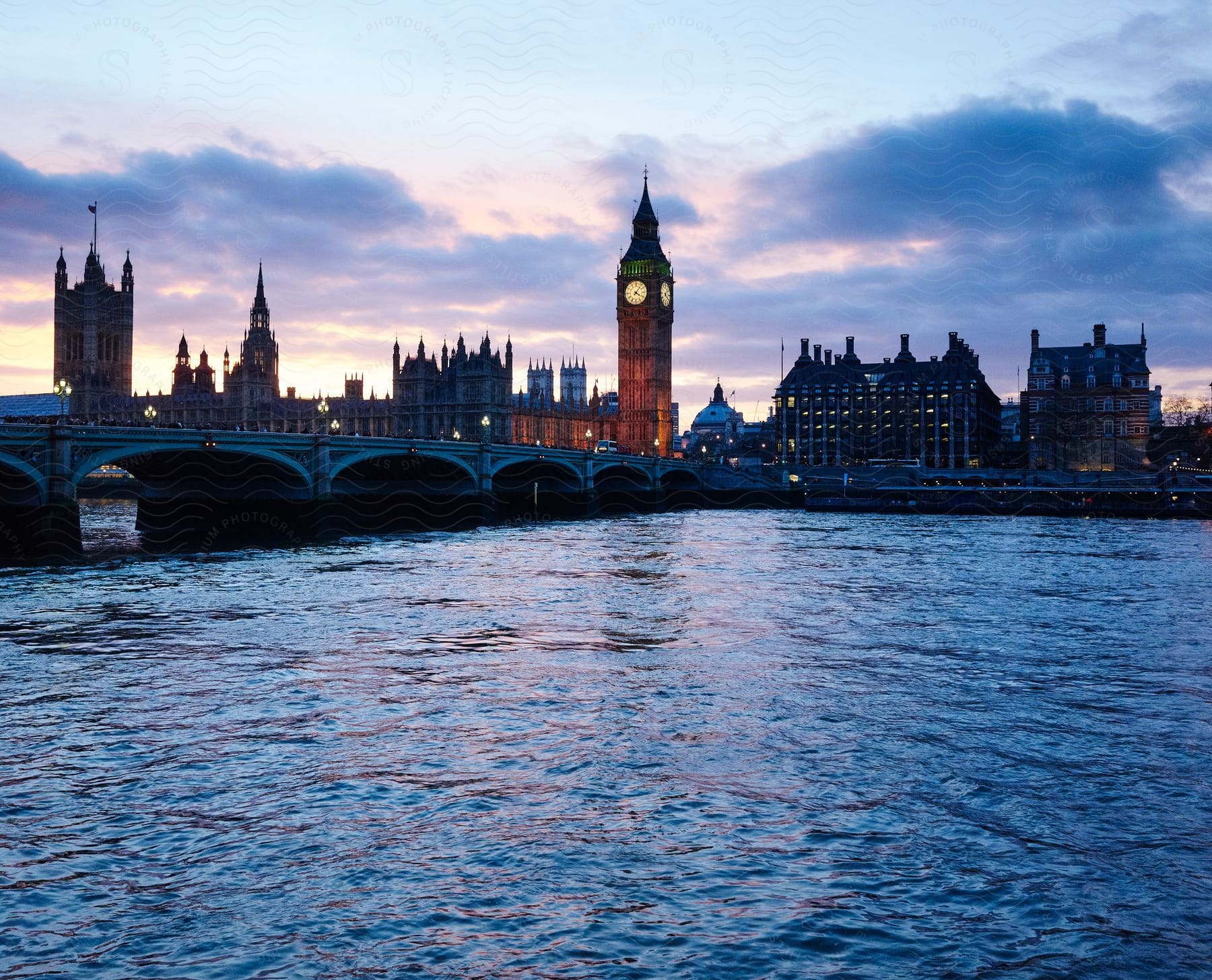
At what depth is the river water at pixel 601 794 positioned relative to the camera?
9023 mm

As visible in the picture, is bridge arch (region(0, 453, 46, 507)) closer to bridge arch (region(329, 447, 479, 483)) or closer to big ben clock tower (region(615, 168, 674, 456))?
bridge arch (region(329, 447, 479, 483))

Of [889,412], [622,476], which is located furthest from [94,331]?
[889,412]

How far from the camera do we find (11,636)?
81.8 feet

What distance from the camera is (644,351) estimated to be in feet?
581

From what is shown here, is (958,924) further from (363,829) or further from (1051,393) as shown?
(1051,393)

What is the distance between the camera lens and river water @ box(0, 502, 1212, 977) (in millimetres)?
9023

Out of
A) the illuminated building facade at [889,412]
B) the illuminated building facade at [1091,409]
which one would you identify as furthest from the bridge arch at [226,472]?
the illuminated building facade at [889,412]

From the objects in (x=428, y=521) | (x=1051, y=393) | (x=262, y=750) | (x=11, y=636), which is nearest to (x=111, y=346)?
(x=428, y=521)

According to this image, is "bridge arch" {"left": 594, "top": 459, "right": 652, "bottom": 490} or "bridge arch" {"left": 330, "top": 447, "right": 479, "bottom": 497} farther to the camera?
"bridge arch" {"left": 594, "top": 459, "right": 652, "bottom": 490}

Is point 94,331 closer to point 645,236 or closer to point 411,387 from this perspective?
point 411,387

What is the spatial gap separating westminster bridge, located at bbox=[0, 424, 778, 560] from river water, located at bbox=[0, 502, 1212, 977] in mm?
16305

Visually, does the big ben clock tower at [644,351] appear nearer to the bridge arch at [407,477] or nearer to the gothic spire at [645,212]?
the gothic spire at [645,212]

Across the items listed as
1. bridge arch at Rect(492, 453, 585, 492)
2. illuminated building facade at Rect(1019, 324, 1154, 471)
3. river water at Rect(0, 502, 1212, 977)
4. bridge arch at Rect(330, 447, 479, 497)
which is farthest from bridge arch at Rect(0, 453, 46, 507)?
illuminated building facade at Rect(1019, 324, 1154, 471)

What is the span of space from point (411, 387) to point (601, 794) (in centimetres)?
14918
